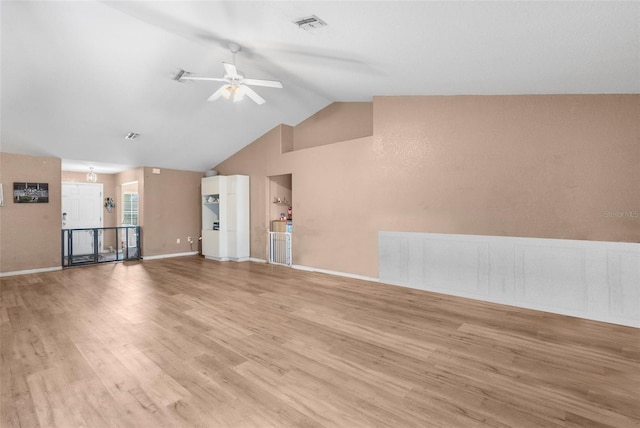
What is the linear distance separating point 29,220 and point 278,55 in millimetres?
5977

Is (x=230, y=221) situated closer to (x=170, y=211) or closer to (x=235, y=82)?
(x=170, y=211)

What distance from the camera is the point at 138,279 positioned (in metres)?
5.37

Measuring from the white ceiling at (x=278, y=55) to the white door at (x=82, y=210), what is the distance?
296 centimetres

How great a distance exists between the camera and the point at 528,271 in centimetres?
381

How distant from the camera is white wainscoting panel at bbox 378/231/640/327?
10.9 feet

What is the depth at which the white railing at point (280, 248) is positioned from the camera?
6.61 metres

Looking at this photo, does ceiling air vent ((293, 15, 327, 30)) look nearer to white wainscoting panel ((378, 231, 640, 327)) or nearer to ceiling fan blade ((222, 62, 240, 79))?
ceiling fan blade ((222, 62, 240, 79))

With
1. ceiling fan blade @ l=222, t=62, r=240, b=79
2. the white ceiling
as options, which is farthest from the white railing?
ceiling fan blade @ l=222, t=62, r=240, b=79

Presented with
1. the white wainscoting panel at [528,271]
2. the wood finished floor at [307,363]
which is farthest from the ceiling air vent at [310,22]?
the white wainscoting panel at [528,271]

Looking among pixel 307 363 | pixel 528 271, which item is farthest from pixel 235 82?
pixel 528 271

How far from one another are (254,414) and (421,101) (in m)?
4.53

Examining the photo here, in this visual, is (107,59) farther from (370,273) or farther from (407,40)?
(370,273)

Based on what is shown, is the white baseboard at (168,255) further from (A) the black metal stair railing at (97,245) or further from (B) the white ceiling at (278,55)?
(B) the white ceiling at (278,55)

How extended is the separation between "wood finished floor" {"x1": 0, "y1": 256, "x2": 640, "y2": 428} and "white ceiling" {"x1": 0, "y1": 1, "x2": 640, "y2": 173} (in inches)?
104
